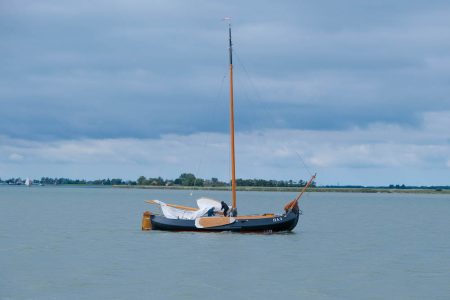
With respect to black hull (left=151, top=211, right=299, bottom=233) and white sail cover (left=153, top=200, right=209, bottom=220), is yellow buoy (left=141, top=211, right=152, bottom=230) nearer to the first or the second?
white sail cover (left=153, top=200, right=209, bottom=220)

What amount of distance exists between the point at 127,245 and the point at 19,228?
2549 cm

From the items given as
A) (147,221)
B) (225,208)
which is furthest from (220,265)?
(147,221)

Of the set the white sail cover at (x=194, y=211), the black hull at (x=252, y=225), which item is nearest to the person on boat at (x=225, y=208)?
the black hull at (x=252, y=225)

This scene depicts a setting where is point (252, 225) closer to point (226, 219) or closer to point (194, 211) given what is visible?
point (226, 219)

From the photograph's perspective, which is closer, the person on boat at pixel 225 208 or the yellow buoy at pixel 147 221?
the person on boat at pixel 225 208

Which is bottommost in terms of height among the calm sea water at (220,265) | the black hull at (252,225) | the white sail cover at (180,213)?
the calm sea water at (220,265)

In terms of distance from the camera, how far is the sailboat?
226 ft

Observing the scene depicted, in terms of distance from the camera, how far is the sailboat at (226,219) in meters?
68.9

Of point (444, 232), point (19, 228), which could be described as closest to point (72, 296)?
point (19, 228)

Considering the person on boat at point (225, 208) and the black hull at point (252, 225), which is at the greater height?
the person on boat at point (225, 208)

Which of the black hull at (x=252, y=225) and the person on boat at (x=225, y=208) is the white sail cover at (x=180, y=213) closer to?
the black hull at (x=252, y=225)

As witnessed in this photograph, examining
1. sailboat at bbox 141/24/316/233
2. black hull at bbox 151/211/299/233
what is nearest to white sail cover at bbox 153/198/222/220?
sailboat at bbox 141/24/316/233

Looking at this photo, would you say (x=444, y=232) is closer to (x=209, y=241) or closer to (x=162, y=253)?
(x=209, y=241)

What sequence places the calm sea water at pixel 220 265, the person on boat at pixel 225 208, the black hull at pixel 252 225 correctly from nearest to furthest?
the calm sea water at pixel 220 265 → the black hull at pixel 252 225 → the person on boat at pixel 225 208
